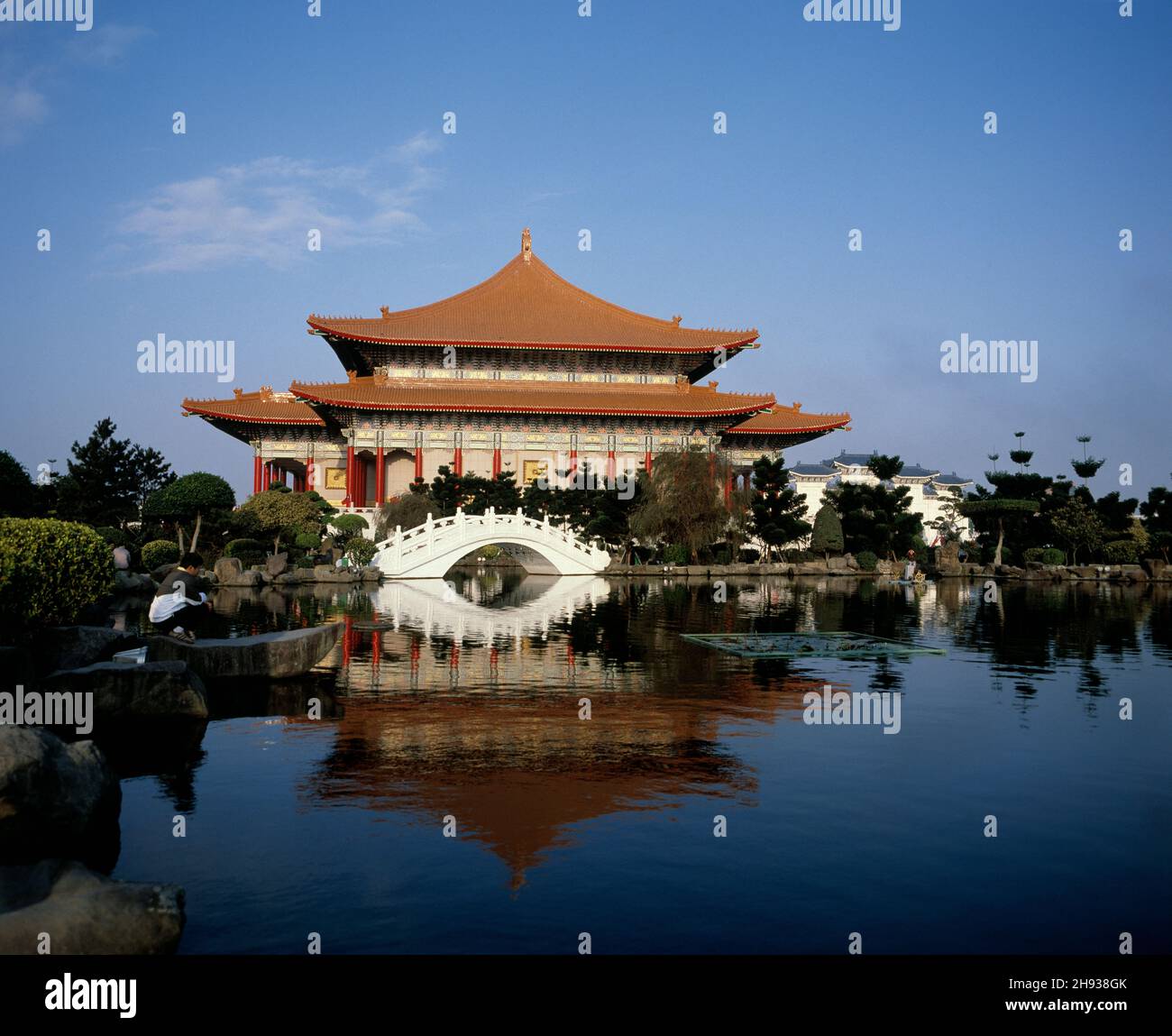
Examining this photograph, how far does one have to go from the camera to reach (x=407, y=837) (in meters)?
5.98

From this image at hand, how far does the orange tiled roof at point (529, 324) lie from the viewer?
49750 millimetres

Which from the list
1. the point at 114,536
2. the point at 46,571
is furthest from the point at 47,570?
the point at 114,536

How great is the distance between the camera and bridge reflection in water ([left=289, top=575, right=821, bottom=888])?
674cm

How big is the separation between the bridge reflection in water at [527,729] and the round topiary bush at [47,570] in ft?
9.85

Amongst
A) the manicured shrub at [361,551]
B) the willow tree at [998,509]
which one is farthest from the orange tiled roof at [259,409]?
the willow tree at [998,509]

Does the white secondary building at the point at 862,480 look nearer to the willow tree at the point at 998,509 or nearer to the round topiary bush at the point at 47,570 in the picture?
the willow tree at the point at 998,509

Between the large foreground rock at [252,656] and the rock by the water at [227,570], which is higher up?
the rock by the water at [227,570]

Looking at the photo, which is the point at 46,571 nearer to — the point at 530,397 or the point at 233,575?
the point at 233,575

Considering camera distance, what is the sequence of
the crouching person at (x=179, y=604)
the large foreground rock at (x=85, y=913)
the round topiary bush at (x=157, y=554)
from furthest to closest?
the round topiary bush at (x=157, y=554) < the crouching person at (x=179, y=604) < the large foreground rock at (x=85, y=913)

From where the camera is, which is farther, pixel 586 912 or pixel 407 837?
pixel 407 837

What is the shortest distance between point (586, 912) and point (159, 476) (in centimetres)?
4300

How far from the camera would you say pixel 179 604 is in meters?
11.7
